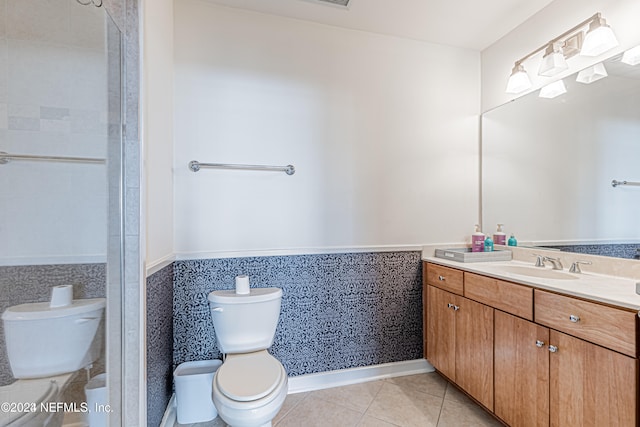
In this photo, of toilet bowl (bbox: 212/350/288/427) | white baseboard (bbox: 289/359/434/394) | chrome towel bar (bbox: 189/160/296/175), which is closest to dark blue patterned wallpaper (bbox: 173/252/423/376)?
white baseboard (bbox: 289/359/434/394)

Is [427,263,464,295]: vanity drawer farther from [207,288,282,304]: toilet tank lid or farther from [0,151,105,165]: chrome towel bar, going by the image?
[0,151,105,165]: chrome towel bar

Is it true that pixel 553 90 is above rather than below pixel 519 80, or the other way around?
below

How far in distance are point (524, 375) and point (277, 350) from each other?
1.36 metres

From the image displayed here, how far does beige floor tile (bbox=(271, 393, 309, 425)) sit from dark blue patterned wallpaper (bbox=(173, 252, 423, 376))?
14cm

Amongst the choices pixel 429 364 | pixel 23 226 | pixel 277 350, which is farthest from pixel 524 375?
pixel 23 226

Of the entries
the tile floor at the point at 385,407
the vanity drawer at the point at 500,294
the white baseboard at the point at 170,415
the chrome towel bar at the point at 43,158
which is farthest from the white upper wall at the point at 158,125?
the vanity drawer at the point at 500,294

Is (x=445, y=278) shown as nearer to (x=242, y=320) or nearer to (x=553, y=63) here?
(x=242, y=320)

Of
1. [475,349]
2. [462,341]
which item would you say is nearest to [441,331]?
[462,341]

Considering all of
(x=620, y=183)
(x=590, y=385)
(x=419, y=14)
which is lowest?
(x=590, y=385)

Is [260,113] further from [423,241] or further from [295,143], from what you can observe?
[423,241]

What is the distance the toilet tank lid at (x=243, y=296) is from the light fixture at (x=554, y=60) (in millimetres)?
2123

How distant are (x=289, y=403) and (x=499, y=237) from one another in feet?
6.17

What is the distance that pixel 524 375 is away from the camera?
139 centimetres

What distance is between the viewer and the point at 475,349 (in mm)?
1695
